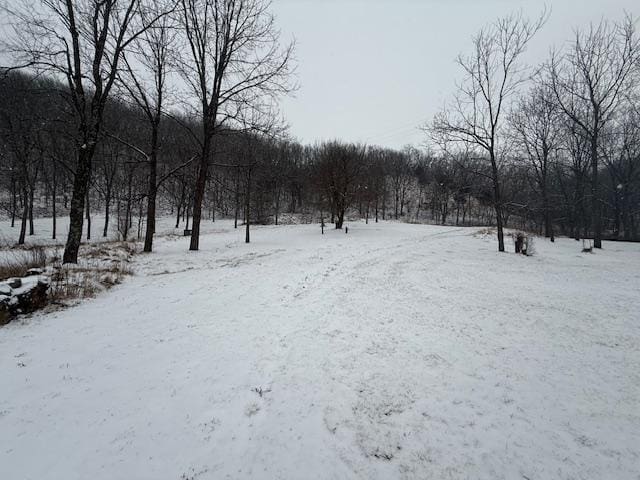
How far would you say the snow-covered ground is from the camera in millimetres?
2588

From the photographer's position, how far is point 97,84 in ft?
32.7

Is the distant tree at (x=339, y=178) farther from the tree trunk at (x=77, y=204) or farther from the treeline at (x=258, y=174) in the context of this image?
the tree trunk at (x=77, y=204)

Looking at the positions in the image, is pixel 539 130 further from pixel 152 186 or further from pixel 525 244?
pixel 152 186

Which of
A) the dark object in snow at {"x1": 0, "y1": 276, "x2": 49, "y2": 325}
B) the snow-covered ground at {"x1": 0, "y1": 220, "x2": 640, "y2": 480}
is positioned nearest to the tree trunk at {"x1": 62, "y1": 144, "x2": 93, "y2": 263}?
the dark object in snow at {"x1": 0, "y1": 276, "x2": 49, "y2": 325}

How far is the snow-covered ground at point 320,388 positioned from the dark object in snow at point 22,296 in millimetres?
455

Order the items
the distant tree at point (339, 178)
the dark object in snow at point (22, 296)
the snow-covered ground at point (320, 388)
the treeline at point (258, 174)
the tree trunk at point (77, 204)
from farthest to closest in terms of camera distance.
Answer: the distant tree at point (339, 178) < the treeline at point (258, 174) < the tree trunk at point (77, 204) < the dark object in snow at point (22, 296) < the snow-covered ground at point (320, 388)

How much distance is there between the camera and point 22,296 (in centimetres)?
560

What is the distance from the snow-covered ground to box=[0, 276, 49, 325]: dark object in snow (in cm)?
45

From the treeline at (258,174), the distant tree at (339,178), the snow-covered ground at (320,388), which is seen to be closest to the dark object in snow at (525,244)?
the treeline at (258,174)

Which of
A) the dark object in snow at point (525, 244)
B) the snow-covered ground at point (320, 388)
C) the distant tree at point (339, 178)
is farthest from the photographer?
the distant tree at point (339, 178)

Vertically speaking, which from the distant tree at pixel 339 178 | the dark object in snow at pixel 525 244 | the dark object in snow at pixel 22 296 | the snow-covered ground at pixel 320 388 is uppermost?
the distant tree at pixel 339 178

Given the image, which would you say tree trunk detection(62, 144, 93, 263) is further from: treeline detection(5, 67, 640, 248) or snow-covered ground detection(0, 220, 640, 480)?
snow-covered ground detection(0, 220, 640, 480)

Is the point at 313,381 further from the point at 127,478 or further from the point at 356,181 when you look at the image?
the point at 356,181

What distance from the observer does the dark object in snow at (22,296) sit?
17.4ft
